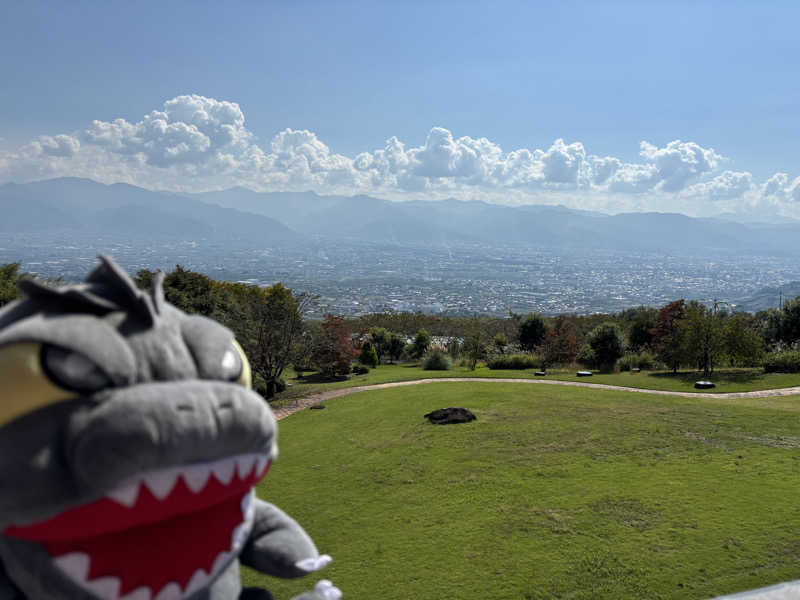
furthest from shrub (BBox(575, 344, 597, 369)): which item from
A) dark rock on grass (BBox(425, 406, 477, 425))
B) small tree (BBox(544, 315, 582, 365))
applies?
dark rock on grass (BBox(425, 406, 477, 425))

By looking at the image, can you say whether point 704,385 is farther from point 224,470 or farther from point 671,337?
point 224,470

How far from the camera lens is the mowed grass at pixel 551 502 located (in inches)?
232

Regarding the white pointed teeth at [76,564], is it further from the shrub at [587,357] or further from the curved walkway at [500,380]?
the shrub at [587,357]

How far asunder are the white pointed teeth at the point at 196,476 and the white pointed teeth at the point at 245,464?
0.54 ft

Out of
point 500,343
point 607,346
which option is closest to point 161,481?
point 607,346

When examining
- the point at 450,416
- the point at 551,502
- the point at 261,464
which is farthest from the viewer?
the point at 450,416

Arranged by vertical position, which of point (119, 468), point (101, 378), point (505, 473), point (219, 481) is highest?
point (101, 378)

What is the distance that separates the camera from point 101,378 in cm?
218

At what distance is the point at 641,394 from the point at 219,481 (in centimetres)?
1649

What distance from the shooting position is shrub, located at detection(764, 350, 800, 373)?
64.6 feet

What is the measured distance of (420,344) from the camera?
107 feet

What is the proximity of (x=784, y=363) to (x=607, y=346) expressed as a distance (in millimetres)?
7732

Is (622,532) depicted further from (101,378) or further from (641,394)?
(641,394)

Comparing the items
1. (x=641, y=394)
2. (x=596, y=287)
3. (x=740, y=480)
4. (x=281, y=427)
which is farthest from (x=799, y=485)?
(x=596, y=287)
